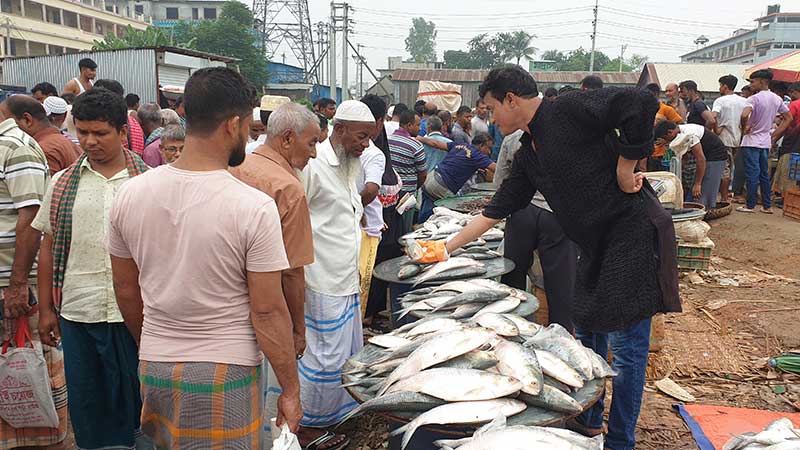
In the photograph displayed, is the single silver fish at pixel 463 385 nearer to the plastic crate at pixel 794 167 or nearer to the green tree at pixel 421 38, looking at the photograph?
the plastic crate at pixel 794 167

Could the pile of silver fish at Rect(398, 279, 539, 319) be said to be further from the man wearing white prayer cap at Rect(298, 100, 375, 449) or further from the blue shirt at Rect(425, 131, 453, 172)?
the blue shirt at Rect(425, 131, 453, 172)

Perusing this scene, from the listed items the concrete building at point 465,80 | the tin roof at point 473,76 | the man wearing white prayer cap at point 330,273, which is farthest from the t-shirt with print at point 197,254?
the tin roof at point 473,76

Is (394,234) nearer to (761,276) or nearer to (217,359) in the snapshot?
(217,359)

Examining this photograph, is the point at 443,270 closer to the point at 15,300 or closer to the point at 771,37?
the point at 15,300

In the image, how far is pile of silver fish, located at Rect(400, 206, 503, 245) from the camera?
5.16 m

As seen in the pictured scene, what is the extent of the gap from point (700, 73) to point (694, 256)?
2366 centimetres

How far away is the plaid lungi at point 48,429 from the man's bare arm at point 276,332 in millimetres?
2032

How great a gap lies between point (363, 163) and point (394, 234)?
1476 millimetres

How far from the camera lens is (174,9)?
7338 cm

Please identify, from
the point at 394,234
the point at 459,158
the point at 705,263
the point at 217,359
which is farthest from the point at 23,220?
the point at 705,263

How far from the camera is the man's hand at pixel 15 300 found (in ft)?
10.4

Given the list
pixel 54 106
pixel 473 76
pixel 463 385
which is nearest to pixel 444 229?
pixel 463 385

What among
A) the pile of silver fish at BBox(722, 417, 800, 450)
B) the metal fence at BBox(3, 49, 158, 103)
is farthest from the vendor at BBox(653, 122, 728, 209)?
the metal fence at BBox(3, 49, 158, 103)

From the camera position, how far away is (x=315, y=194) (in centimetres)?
363
